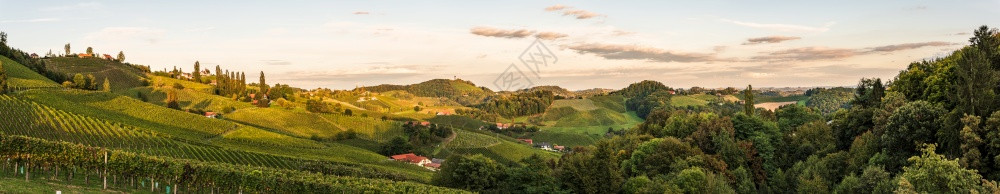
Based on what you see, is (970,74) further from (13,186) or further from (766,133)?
(13,186)

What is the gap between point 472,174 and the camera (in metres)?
56.2

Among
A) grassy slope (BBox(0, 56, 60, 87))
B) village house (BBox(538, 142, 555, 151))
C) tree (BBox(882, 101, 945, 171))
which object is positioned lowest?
village house (BBox(538, 142, 555, 151))

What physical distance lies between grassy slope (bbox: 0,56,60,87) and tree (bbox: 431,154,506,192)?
330ft

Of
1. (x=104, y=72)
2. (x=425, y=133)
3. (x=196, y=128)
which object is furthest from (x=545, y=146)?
(x=104, y=72)

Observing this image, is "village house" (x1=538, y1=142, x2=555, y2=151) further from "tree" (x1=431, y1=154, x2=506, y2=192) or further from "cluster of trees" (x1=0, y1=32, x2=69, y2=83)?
"cluster of trees" (x1=0, y1=32, x2=69, y2=83)

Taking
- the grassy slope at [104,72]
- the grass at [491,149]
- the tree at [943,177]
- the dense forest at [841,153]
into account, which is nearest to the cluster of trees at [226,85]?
the grassy slope at [104,72]

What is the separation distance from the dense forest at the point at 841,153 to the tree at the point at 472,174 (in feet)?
0.31

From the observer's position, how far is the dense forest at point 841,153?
135 feet

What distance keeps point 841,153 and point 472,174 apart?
1326 inches

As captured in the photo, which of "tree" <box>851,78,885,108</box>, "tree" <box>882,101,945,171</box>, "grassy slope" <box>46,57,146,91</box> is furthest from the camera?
"grassy slope" <box>46,57,146,91</box>

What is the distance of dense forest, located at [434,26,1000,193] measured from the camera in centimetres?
Answer: 4112

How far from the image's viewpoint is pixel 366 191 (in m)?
40.7

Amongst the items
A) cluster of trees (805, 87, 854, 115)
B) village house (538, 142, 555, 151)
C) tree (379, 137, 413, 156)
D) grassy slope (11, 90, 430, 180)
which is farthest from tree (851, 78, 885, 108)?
cluster of trees (805, 87, 854, 115)

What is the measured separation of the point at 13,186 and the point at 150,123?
242 feet
